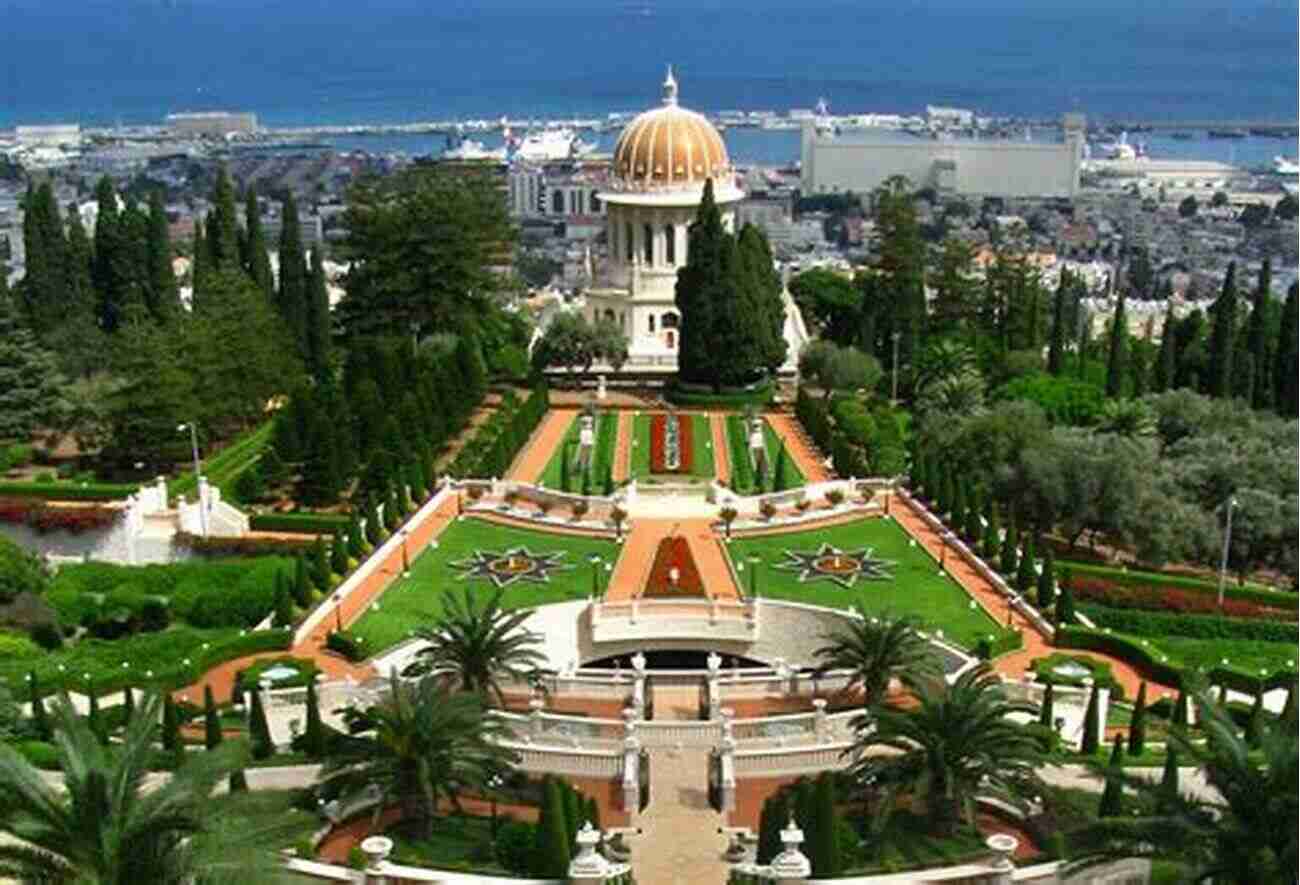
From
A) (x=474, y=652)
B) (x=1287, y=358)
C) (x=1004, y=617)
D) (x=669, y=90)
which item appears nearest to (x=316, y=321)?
(x=669, y=90)

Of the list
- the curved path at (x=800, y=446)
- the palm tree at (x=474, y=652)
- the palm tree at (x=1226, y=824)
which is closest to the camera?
the palm tree at (x=1226, y=824)

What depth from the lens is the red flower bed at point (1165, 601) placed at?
124 ft

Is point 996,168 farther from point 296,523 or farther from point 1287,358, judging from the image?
point 296,523

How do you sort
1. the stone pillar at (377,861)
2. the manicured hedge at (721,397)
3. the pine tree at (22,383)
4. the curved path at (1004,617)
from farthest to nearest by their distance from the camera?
the manicured hedge at (721,397), the pine tree at (22,383), the curved path at (1004,617), the stone pillar at (377,861)

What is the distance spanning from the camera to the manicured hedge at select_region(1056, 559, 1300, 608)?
3862 centimetres

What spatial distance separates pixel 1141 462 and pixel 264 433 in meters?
31.2

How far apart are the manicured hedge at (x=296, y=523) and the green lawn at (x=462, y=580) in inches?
136

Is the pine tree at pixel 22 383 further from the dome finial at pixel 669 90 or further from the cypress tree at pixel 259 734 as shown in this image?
the dome finial at pixel 669 90

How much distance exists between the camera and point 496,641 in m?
29.2

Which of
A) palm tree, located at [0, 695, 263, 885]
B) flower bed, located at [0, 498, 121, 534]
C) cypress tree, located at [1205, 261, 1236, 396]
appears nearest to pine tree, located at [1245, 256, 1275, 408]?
cypress tree, located at [1205, 261, 1236, 396]

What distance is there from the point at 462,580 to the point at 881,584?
11431 mm

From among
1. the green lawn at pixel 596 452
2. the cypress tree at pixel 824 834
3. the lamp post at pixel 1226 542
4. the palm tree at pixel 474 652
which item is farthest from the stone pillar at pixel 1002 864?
the green lawn at pixel 596 452

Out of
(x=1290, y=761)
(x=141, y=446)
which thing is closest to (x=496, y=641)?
(x=1290, y=761)

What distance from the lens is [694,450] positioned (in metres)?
53.4
